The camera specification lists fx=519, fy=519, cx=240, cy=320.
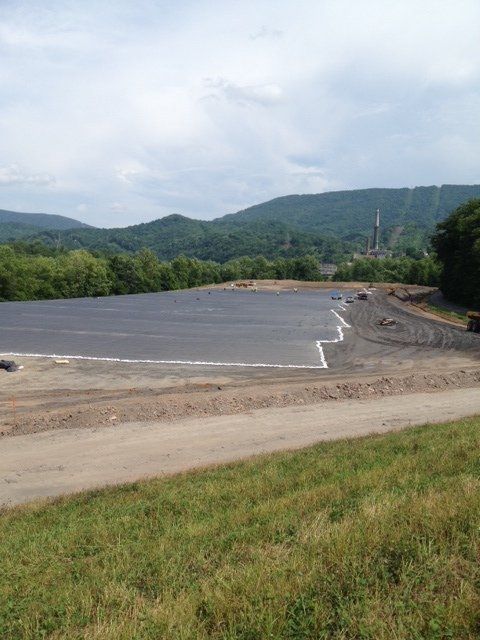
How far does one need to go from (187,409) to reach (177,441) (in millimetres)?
4136

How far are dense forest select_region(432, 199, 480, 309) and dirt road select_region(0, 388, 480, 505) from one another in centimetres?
5117

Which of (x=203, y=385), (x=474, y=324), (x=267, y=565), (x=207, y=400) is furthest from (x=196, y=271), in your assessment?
(x=267, y=565)

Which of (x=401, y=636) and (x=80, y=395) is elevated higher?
(x=401, y=636)

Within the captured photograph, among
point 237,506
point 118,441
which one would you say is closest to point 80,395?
point 118,441

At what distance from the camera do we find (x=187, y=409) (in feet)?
82.2

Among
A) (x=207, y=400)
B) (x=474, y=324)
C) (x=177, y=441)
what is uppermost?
(x=474, y=324)

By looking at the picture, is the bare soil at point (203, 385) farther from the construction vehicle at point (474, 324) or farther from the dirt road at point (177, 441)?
the construction vehicle at point (474, 324)

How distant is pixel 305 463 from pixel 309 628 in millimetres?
8983

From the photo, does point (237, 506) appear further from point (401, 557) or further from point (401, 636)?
point (401, 636)

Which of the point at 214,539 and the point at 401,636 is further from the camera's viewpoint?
the point at 214,539

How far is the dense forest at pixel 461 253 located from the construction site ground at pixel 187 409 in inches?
1425

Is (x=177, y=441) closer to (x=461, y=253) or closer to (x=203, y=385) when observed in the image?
(x=203, y=385)

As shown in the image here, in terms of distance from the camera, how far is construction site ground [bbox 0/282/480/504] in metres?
18.8

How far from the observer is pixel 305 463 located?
13.8 metres
